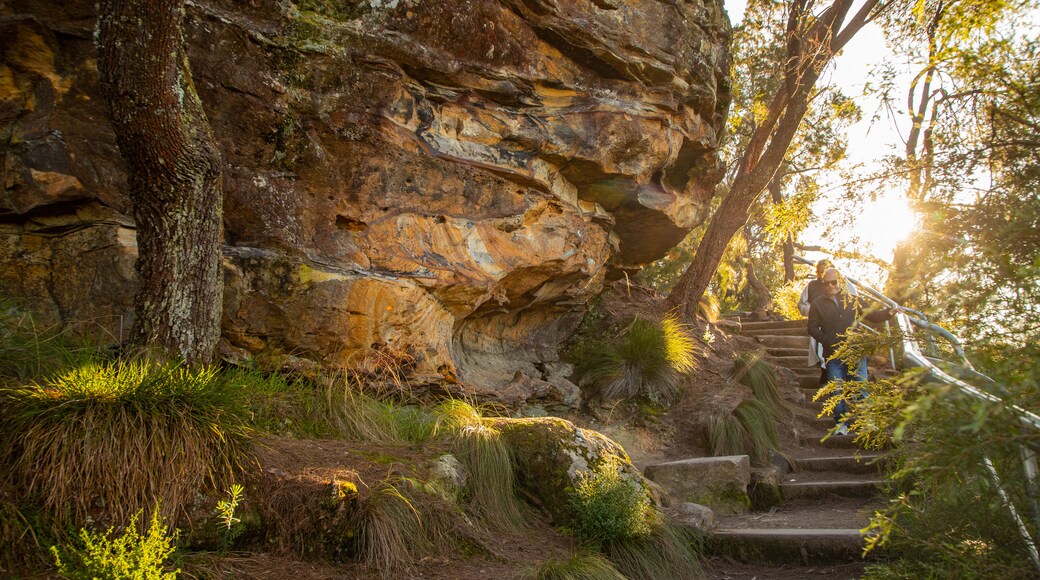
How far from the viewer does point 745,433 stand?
7.85 metres

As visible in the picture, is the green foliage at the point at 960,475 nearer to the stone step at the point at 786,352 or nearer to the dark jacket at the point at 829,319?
the dark jacket at the point at 829,319

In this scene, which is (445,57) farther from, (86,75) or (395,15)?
(86,75)

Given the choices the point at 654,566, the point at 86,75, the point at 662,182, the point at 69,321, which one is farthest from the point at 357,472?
the point at 662,182

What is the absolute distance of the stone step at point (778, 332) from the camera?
12.4m

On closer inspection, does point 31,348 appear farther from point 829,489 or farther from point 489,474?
point 829,489

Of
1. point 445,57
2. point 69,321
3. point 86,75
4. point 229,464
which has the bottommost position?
point 229,464

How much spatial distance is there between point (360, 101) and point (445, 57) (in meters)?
1.03

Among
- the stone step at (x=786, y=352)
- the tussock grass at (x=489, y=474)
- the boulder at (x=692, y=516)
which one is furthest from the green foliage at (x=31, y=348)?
the stone step at (x=786, y=352)

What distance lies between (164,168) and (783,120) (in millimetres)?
9110

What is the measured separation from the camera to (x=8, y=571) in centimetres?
302

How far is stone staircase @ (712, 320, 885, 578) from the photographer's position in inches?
197

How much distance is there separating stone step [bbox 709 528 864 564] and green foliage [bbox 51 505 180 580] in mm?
4081

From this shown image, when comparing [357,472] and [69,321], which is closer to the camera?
[357,472]

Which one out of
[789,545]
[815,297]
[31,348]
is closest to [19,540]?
[31,348]
